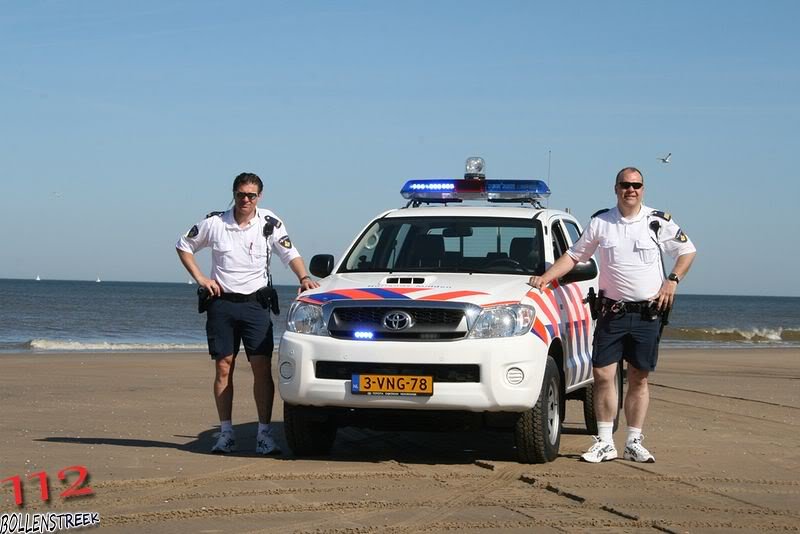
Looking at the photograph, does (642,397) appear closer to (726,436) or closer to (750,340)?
(726,436)

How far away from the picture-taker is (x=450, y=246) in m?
9.78

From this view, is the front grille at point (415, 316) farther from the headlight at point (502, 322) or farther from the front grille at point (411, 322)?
the headlight at point (502, 322)

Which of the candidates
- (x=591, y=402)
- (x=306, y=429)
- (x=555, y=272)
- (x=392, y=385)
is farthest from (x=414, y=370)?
(x=591, y=402)

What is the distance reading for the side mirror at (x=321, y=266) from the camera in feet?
30.8

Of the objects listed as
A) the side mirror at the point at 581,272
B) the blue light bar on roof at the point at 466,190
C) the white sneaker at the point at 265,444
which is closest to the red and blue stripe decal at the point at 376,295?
the side mirror at the point at 581,272

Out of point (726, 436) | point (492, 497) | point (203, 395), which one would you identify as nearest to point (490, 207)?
point (726, 436)

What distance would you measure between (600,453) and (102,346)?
23.0 metres

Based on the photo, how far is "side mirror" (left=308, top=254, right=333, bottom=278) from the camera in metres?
9.38

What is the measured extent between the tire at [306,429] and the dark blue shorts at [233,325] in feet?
1.86

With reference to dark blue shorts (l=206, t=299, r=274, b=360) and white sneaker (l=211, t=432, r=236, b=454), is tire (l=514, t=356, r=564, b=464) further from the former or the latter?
white sneaker (l=211, t=432, r=236, b=454)

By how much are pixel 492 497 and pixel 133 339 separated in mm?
29399

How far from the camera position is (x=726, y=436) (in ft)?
35.1

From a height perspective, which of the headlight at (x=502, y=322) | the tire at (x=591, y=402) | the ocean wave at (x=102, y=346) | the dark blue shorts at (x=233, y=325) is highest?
the headlight at (x=502, y=322)

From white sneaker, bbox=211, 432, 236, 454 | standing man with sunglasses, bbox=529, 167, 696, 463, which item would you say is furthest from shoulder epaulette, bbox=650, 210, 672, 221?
white sneaker, bbox=211, 432, 236, 454
